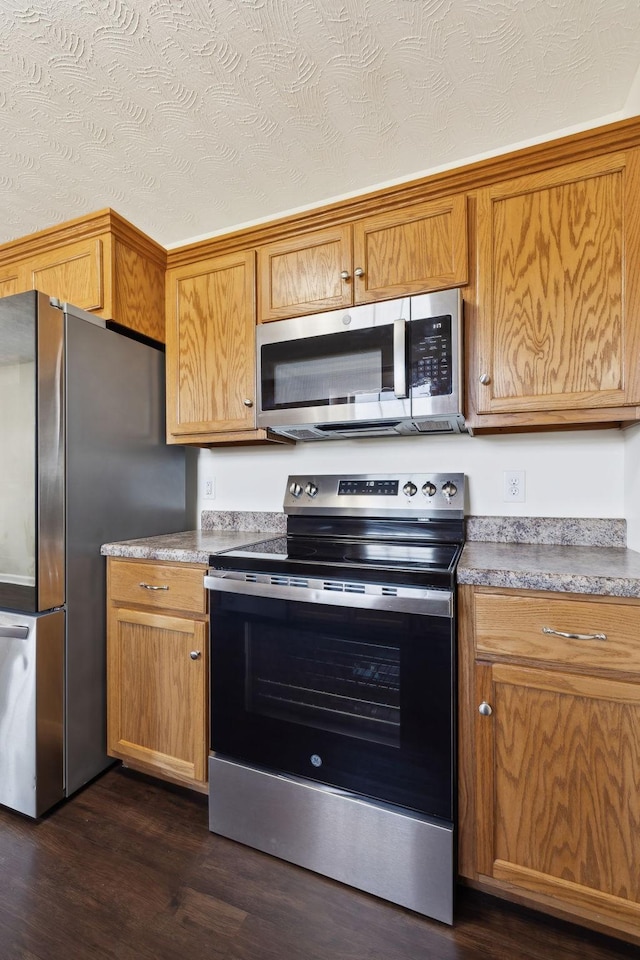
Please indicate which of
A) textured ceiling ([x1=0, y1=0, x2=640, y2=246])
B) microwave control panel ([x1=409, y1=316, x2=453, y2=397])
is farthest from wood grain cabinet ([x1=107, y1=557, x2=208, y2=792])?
textured ceiling ([x1=0, y1=0, x2=640, y2=246])

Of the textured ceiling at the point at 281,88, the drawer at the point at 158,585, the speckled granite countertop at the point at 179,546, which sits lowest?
the drawer at the point at 158,585

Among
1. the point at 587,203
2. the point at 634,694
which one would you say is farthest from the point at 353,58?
the point at 634,694

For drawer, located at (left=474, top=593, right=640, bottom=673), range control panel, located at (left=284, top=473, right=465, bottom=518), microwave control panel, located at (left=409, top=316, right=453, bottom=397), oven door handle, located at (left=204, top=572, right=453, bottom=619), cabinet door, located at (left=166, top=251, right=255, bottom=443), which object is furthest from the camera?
cabinet door, located at (left=166, top=251, right=255, bottom=443)

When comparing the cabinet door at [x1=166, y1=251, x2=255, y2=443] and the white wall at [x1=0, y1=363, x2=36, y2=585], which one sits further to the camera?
the cabinet door at [x1=166, y1=251, x2=255, y2=443]

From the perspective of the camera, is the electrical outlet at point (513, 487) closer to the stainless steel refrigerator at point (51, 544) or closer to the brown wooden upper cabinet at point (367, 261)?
the brown wooden upper cabinet at point (367, 261)

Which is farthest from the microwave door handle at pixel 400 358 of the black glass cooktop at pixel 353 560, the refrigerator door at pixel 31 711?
the refrigerator door at pixel 31 711

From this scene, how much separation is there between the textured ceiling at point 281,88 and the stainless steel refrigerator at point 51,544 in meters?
0.67

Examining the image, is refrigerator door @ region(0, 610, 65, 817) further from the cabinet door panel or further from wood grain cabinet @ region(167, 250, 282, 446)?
the cabinet door panel

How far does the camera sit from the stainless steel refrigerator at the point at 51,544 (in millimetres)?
→ 1537

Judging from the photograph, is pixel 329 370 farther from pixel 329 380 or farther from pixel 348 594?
pixel 348 594

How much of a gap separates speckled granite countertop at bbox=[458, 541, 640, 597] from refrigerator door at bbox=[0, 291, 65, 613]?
137 centimetres

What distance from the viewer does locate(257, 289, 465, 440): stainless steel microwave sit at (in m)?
1.51

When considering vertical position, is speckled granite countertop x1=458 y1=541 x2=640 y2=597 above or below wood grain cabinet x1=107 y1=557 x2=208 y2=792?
above

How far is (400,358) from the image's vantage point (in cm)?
152
